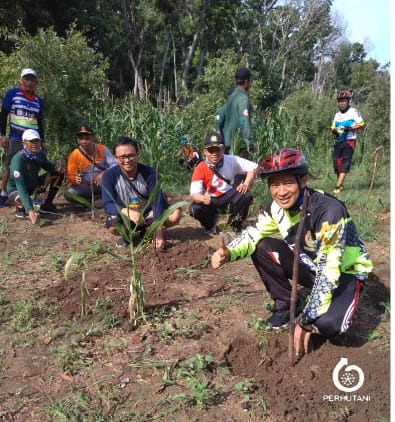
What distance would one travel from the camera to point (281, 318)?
9.00 ft

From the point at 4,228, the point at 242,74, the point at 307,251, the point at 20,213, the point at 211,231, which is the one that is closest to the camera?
the point at 307,251

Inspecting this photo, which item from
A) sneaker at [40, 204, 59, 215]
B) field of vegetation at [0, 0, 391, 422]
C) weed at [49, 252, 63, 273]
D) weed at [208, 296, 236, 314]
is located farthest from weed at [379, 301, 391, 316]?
sneaker at [40, 204, 59, 215]

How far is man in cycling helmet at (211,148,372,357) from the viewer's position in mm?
2232

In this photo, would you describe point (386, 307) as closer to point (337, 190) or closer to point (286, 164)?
point (286, 164)

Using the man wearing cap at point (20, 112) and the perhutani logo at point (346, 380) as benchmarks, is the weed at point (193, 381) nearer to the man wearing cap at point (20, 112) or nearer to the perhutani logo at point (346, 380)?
the perhutani logo at point (346, 380)

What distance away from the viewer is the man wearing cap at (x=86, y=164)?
17.1ft

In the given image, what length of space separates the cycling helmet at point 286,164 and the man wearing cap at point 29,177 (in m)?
3.20

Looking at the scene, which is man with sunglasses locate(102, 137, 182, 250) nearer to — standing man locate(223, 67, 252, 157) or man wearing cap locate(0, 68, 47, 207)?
man wearing cap locate(0, 68, 47, 207)

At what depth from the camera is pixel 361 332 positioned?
2768mm

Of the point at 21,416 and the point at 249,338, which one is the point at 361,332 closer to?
the point at 249,338

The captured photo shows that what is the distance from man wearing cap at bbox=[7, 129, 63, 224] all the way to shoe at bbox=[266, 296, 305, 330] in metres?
3.05

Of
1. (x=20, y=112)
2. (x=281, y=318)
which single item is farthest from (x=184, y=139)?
(x=281, y=318)

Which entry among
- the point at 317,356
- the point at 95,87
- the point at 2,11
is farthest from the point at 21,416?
the point at 2,11

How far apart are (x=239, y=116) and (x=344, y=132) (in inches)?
91.5
